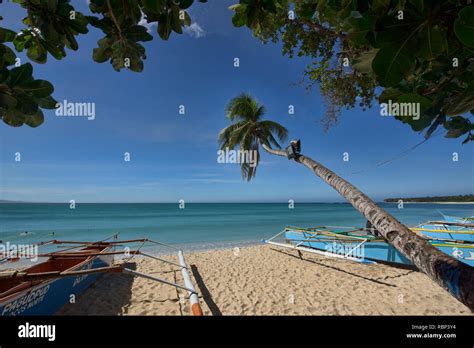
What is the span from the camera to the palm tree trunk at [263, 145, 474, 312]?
2.38 feet

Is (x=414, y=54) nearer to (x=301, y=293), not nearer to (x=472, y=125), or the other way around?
(x=472, y=125)

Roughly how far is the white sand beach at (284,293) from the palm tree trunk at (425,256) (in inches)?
144

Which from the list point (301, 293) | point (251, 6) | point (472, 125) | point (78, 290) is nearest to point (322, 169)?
point (472, 125)

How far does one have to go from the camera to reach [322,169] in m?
2.63

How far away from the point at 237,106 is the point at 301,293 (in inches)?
302

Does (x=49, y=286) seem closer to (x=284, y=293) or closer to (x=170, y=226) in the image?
(x=284, y=293)

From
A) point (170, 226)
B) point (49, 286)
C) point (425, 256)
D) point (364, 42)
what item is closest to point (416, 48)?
Answer: point (364, 42)

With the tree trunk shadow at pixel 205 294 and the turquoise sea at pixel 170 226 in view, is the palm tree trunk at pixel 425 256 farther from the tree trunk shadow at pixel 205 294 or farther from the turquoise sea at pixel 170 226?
the turquoise sea at pixel 170 226

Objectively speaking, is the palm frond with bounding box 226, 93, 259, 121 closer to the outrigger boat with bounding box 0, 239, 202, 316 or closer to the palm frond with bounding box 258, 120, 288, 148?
the palm frond with bounding box 258, 120, 288, 148

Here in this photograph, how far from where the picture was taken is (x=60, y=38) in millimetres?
1069

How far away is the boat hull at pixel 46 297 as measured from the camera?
3023 millimetres

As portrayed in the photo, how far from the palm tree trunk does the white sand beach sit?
3655 mm

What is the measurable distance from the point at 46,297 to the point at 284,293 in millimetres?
4727

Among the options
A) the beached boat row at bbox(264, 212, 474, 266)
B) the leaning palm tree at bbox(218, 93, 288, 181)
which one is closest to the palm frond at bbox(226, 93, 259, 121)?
the leaning palm tree at bbox(218, 93, 288, 181)
